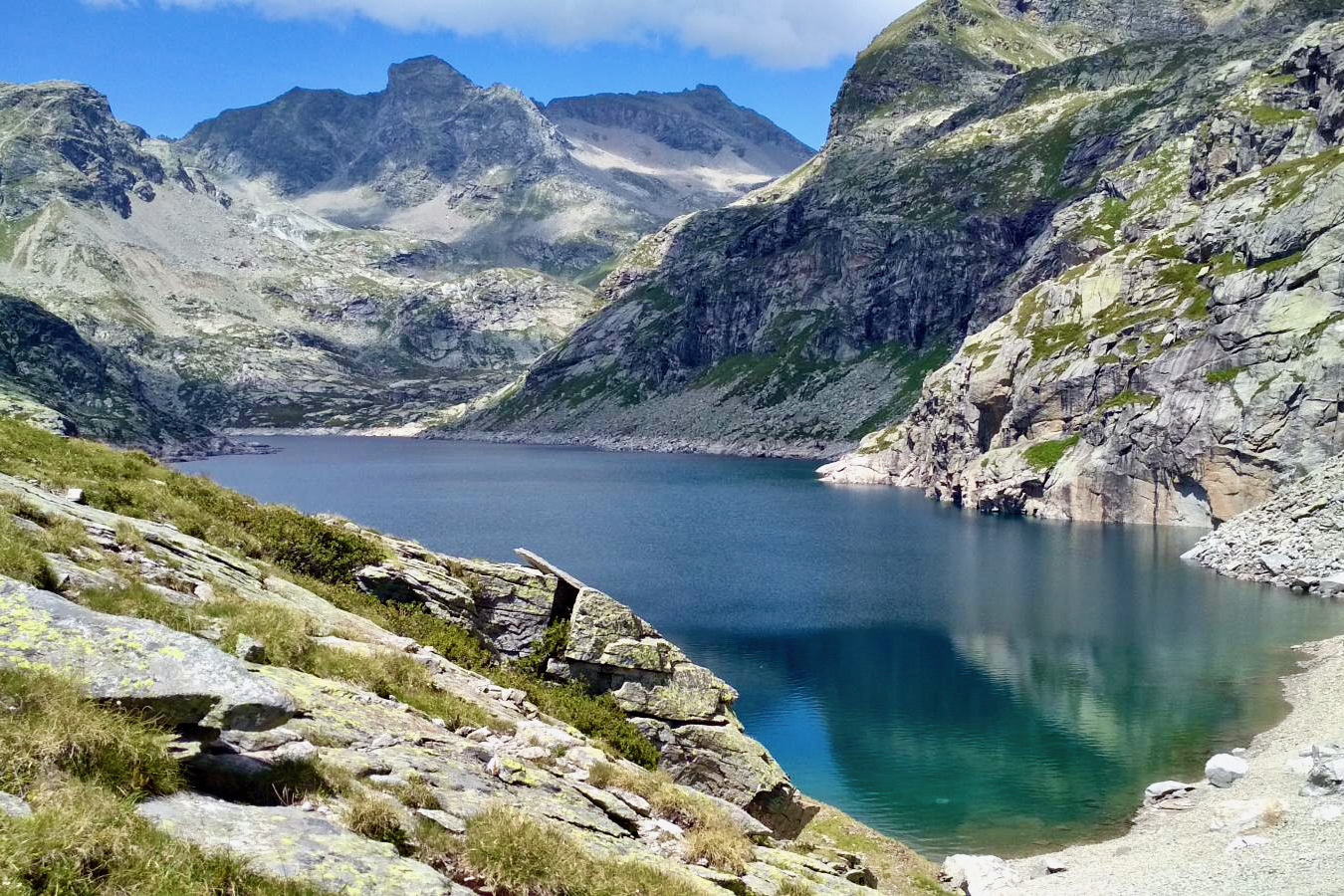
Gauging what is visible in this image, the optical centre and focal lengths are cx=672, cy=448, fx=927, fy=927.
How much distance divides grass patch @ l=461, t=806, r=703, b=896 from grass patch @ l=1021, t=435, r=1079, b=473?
13139cm

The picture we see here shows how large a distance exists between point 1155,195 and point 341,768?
21215 centimetres

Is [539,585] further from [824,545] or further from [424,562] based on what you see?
[824,545]

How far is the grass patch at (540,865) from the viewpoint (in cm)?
1035

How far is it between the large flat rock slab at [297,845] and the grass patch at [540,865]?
847 mm

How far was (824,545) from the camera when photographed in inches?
4082

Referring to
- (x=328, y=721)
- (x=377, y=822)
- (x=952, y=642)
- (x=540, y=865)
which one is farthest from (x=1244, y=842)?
(x=952, y=642)

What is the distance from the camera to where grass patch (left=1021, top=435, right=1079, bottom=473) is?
132 meters

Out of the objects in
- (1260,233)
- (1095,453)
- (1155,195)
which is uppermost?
(1155,195)

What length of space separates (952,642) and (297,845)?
60577 mm

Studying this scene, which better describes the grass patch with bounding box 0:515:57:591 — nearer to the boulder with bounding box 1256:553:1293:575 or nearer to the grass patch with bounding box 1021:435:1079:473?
the boulder with bounding box 1256:553:1293:575

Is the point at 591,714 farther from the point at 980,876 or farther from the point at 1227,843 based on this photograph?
the point at 1227,843

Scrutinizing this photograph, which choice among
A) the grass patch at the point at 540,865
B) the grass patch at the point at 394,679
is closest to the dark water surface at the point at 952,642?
the grass patch at the point at 394,679

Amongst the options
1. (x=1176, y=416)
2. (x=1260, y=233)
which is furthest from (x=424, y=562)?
(x=1260, y=233)

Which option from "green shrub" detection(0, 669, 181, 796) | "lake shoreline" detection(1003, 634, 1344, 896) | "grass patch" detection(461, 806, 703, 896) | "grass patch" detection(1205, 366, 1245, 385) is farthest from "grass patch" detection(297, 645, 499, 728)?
"grass patch" detection(1205, 366, 1245, 385)
